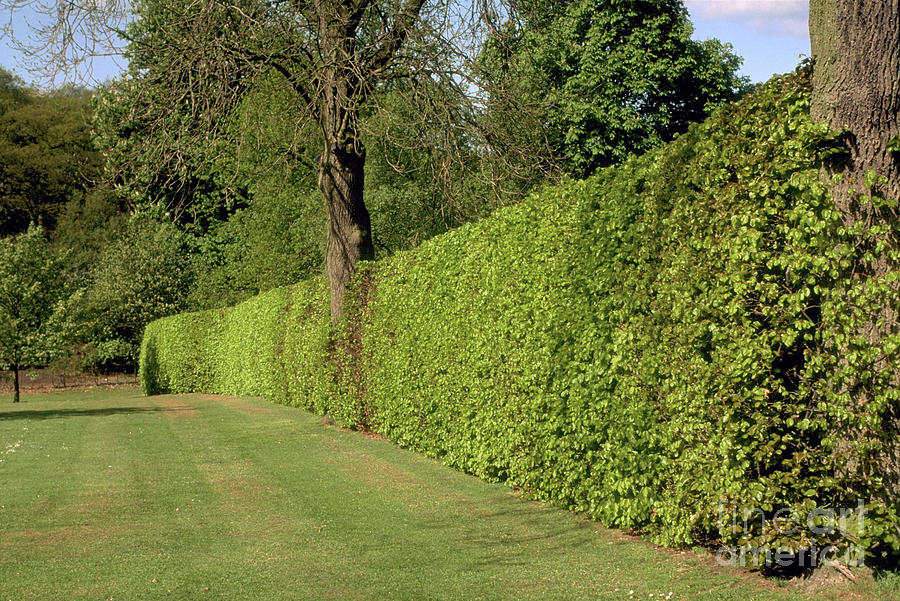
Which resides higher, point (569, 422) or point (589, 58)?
point (589, 58)

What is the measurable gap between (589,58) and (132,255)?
2708 centimetres

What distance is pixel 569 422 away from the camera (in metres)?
7.65

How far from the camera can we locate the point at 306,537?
7227 millimetres

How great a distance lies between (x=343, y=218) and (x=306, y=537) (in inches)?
378

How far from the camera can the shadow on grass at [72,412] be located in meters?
22.7

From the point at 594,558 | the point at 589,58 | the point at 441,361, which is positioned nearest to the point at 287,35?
the point at 441,361

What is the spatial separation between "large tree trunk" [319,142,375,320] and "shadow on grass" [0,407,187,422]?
9.56 m

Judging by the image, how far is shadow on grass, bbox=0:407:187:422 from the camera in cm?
2269

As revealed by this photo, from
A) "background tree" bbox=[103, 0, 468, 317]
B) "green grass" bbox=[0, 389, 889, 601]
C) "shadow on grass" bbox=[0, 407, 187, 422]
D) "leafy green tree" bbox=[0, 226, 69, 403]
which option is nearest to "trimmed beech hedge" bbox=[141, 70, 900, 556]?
"green grass" bbox=[0, 389, 889, 601]

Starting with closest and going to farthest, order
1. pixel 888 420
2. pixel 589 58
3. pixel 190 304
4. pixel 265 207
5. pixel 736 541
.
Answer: pixel 888 420 < pixel 736 541 < pixel 589 58 < pixel 265 207 < pixel 190 304

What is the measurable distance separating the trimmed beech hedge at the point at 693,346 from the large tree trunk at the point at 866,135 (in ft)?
0.11

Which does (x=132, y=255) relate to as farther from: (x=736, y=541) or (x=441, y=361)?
(x=736, y=541)

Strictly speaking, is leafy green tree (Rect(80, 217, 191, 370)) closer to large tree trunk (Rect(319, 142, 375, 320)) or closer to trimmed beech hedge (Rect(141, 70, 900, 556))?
large tree trunk (Rect(319, 142, 375, 320))

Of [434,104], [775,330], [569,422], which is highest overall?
[434,104]
